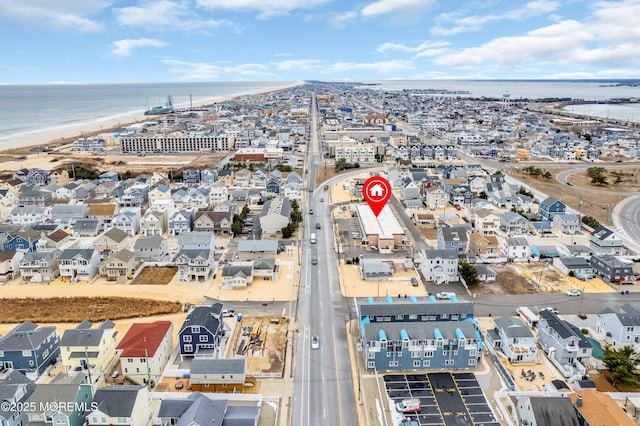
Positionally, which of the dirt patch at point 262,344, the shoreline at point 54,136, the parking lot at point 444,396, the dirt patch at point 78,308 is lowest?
the parking lot at point 444,396

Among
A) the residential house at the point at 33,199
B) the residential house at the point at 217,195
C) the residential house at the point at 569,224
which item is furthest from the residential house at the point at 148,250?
the residential house at the point at 569,224

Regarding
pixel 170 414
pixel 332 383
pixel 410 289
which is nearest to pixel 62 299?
pixel 170 414

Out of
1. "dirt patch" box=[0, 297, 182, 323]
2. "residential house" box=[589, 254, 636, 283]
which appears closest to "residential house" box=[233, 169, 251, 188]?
"dirt patch" box=[0, 297, 182, 323]

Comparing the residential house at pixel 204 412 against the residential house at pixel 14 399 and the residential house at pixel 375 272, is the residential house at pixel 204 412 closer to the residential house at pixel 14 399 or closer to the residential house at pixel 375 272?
the residential house at pixel 14 399

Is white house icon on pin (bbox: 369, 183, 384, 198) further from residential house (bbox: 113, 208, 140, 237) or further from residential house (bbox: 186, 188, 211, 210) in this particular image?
residential house (bbox: 113, 208, 140, 237)

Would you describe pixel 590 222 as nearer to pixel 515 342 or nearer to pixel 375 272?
pixel 375 272

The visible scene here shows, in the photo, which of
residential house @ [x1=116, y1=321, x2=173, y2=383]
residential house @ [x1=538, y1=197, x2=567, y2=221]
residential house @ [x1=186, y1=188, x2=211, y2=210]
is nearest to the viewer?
residential house @ [x1=116, y1=321, x2=173, y2=383]

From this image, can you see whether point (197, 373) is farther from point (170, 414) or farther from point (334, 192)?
point (334, 192)
